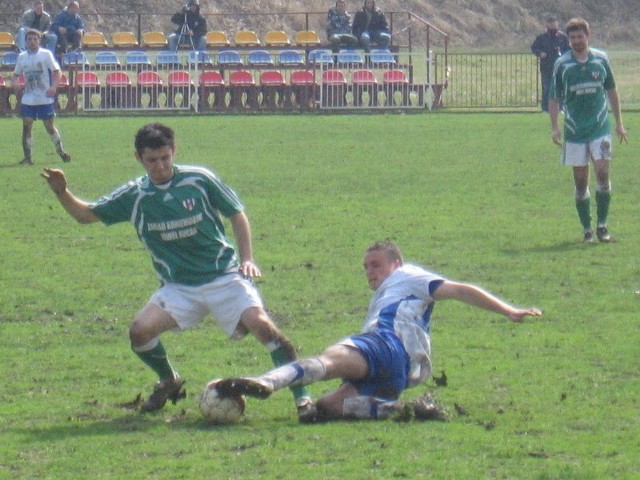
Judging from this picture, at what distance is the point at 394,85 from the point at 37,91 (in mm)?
14578

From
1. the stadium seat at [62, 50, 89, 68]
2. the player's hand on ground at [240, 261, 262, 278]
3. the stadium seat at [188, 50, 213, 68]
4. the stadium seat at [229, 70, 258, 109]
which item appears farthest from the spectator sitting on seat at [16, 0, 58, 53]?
the player's hand on ground at [240, 261, 262, 278]

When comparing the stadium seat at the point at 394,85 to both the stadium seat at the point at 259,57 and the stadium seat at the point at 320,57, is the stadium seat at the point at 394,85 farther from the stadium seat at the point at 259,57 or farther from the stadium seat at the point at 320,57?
the stadium seat at the point at 259,57

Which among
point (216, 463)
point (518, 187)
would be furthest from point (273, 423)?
point (518, 187)

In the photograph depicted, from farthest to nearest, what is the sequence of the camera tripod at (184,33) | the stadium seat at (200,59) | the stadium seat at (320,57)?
the camera tripod at (184,33) < the stadium seat at (200,59) < the stadium seat at (320,57)

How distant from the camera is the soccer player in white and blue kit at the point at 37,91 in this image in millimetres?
20484

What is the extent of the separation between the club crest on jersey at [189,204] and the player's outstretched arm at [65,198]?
523 mm

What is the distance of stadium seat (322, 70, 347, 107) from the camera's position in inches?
1325

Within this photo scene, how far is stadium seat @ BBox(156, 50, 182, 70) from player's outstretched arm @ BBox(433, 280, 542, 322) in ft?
94.0

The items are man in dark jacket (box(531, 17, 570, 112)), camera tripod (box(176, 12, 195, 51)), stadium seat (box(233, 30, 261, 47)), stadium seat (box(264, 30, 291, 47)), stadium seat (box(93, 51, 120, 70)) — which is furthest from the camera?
stadium seat (box(233, 30, 261, 47))

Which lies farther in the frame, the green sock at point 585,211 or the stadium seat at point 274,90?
the stadium seat at point 274,90

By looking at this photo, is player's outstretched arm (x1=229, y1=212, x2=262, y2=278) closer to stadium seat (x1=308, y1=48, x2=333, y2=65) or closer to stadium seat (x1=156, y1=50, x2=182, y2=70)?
stadium seat (x1=308, y1=48, x2=333, y2=65)

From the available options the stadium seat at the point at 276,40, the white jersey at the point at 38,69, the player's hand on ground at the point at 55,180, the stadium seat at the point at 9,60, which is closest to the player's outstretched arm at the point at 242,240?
the player's hand on ground at the point at 55,180

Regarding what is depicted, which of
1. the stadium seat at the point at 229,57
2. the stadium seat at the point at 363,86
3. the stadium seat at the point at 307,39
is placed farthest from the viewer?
the stadium seat at the point at 307,39

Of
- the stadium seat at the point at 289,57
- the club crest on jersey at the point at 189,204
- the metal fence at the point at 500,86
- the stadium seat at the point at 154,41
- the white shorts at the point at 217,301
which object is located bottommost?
the metal fence at the point at 500,86
